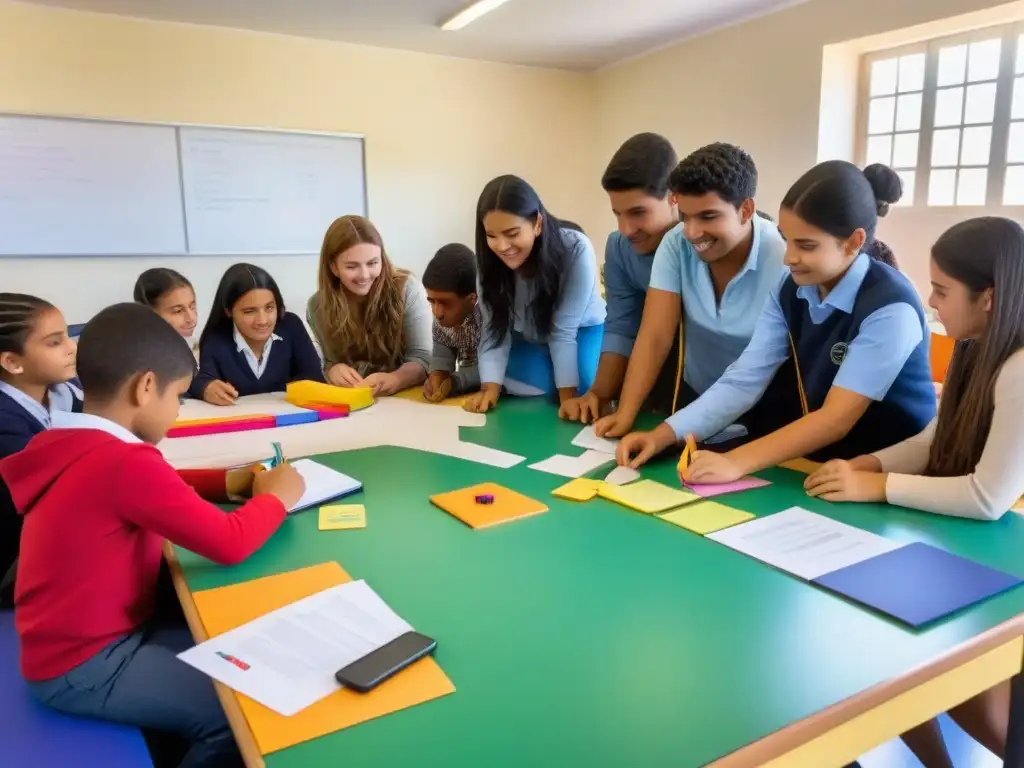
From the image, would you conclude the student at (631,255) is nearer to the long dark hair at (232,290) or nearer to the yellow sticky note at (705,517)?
the yellow sticky note at (705,517)

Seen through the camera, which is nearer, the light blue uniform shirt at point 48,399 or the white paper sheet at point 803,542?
the white paper sheet at point 803,542

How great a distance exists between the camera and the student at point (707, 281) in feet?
5.15

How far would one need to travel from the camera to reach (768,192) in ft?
14.5

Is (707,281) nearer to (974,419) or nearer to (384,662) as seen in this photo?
(974,419)

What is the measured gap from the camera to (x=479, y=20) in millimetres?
4344

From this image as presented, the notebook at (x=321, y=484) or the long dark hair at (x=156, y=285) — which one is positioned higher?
the long dark hair at (x=156, y=285)

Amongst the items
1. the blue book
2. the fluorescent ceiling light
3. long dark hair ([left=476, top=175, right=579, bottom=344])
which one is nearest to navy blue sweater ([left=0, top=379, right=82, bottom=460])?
long dark hair ([left=476, top=175, right=579, bottom=344])

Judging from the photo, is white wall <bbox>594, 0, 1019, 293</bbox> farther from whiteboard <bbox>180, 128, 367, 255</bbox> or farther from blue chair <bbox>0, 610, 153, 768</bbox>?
blue chair <bbox>0, 610, 153, 768</bbox>

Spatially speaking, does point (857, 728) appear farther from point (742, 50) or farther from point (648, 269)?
point (742, 50)

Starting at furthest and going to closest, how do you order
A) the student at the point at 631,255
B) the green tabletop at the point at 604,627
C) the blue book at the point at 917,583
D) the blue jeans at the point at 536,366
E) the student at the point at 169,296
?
1. the student at the point at 169,296
2. the blue jeans at the point at 536,366
3. the student at the point at 631,255
4. the blue book at the point at 917,583
5. the green tabletop at the point at 604,627

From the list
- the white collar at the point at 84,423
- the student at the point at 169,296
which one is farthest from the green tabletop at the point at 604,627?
the student at the point at 169,296

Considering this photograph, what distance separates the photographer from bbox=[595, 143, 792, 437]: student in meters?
1.57

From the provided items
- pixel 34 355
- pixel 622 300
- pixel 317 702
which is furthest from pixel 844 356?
pixel 34 355

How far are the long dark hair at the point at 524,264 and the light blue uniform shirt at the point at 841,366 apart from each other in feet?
2.03
